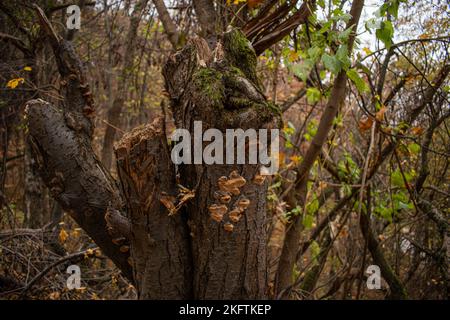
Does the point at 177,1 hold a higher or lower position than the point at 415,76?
higher

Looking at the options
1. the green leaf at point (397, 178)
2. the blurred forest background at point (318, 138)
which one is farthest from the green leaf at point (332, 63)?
the green leaf at point (397, 178)

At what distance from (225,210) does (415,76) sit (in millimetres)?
2663

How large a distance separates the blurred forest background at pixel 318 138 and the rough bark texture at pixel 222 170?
0.09m

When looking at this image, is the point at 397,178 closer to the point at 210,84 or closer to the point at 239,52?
the point at 239,52

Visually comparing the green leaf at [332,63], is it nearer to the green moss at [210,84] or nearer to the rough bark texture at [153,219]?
the green moss at [210,84]

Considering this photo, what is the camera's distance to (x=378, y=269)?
4219mm

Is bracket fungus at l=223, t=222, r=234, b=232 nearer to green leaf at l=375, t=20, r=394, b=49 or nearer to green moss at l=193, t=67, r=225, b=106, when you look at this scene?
green moss at l=193, t=67, r=225, b=106

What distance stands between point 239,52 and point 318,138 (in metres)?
1.06

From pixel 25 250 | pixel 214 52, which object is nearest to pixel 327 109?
pixel 214 52

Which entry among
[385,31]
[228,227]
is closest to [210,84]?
[228,227]

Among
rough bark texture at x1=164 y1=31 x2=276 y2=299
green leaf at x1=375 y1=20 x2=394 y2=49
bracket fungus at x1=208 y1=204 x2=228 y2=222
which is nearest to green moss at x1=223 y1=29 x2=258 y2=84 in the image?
rough bark texture at x1=164 y1=31 x2=276 y2=299

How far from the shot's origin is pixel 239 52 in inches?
70.6

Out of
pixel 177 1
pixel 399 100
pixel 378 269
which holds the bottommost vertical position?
pixel 378 269

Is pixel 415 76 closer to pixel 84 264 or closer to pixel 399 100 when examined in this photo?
pixel 399 100
